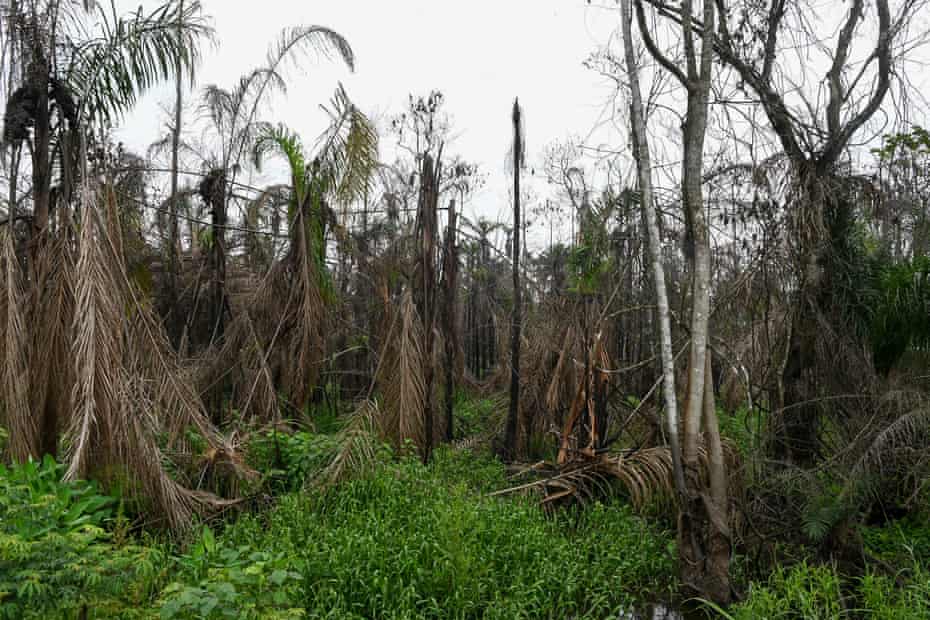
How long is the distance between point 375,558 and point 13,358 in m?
2.53

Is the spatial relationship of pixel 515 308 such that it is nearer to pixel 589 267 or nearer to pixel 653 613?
pixel 589 267

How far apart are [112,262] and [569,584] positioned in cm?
351

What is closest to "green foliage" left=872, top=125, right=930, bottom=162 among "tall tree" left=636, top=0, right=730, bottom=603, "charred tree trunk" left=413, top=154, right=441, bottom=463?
"tall tree" left=636, top=0, right=730, bottom=603

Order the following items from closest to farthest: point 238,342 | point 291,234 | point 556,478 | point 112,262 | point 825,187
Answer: point 112,262
point 825,187
point 556,478
point 291,234
point 238,342

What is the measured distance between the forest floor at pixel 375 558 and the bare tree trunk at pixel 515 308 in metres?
1.20

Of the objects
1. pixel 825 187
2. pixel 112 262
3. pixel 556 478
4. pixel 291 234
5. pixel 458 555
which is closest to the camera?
pixel 112 262

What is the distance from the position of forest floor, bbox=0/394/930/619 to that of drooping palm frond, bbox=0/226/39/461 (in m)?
0.30

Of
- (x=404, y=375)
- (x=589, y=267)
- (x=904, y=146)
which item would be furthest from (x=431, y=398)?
(x=904, y=146)

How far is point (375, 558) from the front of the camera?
14.2 feet

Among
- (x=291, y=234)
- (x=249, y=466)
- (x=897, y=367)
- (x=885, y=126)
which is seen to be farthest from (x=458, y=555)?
(x=885, y=126)

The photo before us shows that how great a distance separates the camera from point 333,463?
5582 millimetres

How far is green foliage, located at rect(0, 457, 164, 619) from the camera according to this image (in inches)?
111

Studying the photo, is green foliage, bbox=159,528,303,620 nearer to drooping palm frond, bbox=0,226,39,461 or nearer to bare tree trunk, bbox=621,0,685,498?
drooping palm frond, bbox=0,226,39,461

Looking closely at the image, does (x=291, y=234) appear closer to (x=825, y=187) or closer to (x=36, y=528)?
(x=36, y=528)
